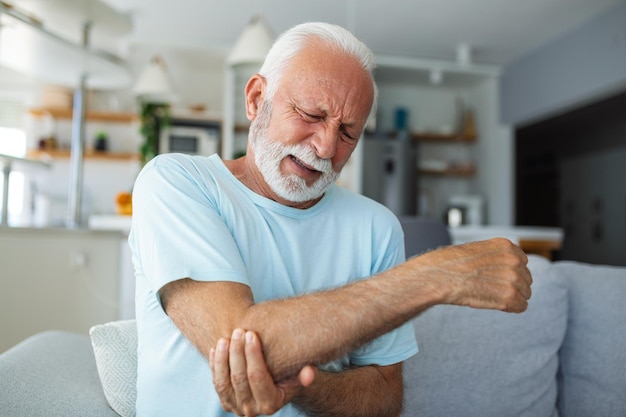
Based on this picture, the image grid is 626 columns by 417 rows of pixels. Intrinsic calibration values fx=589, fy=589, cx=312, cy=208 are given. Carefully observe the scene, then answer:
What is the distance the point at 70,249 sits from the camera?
2.66 meters

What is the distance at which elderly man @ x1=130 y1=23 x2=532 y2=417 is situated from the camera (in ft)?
2.59

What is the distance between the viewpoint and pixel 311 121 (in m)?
1.06

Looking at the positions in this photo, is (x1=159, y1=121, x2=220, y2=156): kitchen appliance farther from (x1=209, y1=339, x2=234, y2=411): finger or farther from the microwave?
(x1=209, y1=339, x2=234, y2=411): finger

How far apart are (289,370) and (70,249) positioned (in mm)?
2160

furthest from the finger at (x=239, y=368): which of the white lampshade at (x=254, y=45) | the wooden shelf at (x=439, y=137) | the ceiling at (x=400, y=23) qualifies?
the wooden shelf at (x=439, y=137)

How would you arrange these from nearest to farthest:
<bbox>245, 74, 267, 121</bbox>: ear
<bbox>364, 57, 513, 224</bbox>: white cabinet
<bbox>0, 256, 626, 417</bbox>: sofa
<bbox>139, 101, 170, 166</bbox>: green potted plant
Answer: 1. <bbox>245, 74, 267, 121</bbox>: ear
2. <bbox>0, 256, 626, 417</bbox>: sofa
3. <bbox>139, 101, 170, 166</bbox>: green potted plant
4. <bbox>364, 57, 513, 224</bbox>: white cabinet

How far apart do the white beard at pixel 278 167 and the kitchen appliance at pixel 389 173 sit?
5.22 metres

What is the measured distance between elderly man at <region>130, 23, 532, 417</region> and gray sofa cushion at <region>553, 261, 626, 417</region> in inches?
25.3

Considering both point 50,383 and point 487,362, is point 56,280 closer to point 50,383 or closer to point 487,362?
point 50,383

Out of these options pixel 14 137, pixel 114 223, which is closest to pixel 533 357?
pixel 114 223

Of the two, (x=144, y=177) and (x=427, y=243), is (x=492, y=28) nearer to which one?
(x=427, y=243)

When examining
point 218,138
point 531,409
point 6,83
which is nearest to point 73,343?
point 531,409

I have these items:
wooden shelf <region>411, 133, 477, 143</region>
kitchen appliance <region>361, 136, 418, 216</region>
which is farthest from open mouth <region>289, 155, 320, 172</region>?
wooden shelf <region>411, 133, 477, 143</region>

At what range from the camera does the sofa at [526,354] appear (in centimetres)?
140
